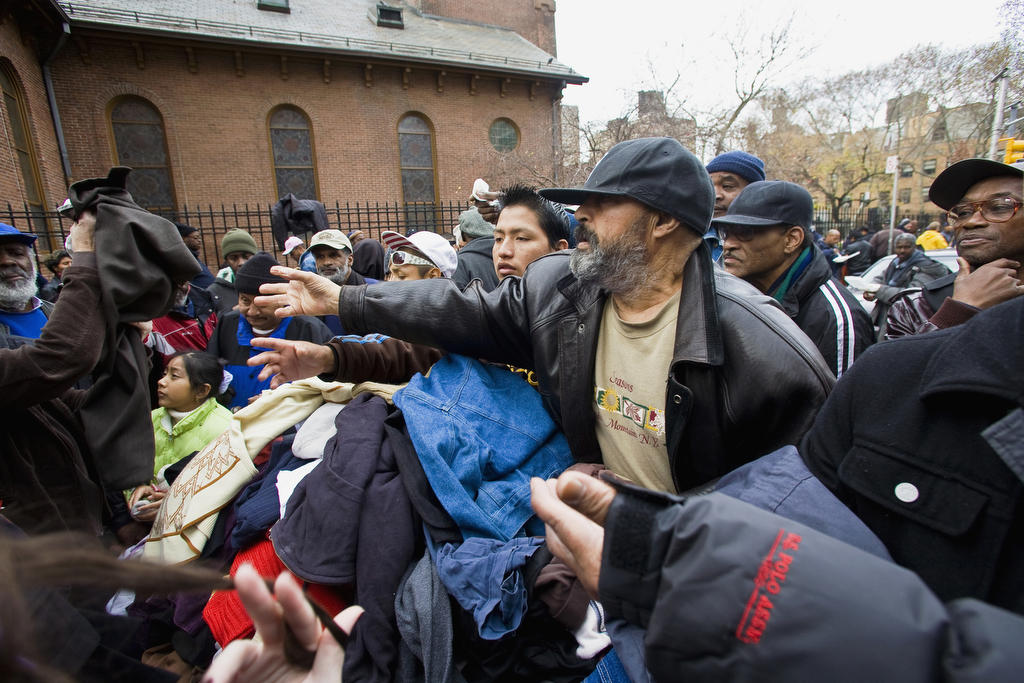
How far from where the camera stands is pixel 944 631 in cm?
63

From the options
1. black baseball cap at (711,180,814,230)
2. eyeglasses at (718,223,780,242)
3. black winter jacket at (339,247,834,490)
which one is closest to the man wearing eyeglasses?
black baseball cap at (711,180,814,230)

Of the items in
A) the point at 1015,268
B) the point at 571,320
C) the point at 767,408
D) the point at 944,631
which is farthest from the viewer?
the point at 1015,268

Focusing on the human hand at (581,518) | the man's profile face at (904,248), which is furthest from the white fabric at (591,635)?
the man's profile face at (904,248)

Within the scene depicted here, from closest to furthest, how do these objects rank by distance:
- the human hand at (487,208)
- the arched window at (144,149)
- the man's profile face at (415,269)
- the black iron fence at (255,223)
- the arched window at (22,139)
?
the man's profile face at (415,269)
the human hand at (487,208)
the arched window at (22,139)
the black iron fence at (255,223)
the arched window at (144,149)

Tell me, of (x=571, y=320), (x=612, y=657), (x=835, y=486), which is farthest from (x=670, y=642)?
(x=571, y=320)

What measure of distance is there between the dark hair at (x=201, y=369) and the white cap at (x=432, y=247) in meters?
1.35

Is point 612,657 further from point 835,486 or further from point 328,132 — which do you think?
point 328,132

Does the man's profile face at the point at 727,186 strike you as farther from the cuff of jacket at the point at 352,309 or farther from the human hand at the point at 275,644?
the human hand at the point at 275,644

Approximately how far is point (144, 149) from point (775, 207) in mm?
18365

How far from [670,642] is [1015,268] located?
2379 mm

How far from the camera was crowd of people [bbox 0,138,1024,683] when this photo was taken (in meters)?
0.69

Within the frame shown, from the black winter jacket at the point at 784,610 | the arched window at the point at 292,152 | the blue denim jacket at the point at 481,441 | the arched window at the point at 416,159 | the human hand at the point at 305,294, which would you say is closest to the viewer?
the black winter jacket at the point at 784,610

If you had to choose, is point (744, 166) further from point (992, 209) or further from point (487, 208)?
point (487, 208)

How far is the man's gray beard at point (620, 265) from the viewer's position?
170 cm
